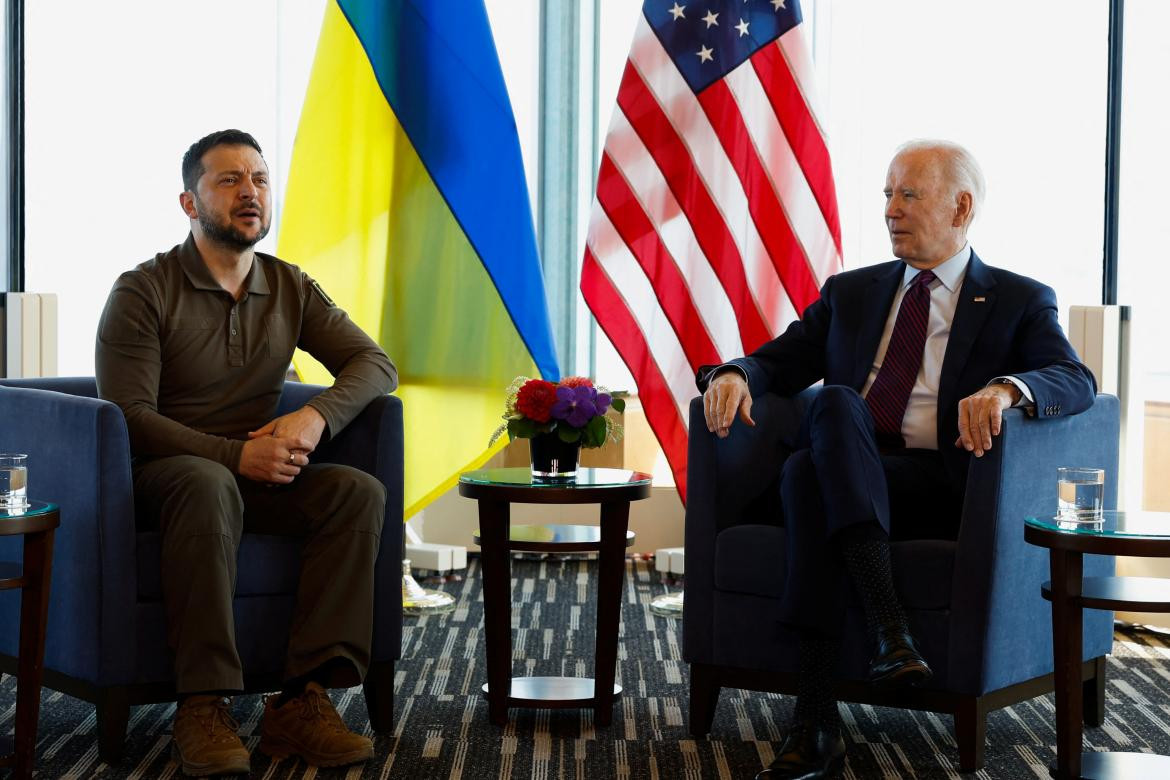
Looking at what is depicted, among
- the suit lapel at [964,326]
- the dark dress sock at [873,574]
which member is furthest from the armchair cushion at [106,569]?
the suit lapel at [964,326]

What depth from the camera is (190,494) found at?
2.51m

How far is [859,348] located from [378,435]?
1129 mm

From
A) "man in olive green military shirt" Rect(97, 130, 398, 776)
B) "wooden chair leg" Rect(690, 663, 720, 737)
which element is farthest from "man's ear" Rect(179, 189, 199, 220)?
"wooden chair leg" Rect(690, 663, 720, 737)

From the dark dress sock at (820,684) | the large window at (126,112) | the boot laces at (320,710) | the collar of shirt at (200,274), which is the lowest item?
the boot laces at (320,710)

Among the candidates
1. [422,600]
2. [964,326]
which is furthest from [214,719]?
[964,326]

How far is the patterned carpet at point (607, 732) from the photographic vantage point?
2.55 m

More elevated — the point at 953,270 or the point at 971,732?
the point at 953,270

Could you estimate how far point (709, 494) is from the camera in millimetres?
2807

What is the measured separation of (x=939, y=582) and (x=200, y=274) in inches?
67.0

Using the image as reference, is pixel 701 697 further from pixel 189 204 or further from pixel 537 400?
pixel 189 204

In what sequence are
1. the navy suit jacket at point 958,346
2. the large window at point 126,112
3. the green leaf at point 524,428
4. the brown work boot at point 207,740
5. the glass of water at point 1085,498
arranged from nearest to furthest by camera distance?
the glass of water at point 1085,498
the brown work boot at point 207,740
the navy suit jacket at point 958,346
the green leaf at point 524,428
the large window at point 126,112

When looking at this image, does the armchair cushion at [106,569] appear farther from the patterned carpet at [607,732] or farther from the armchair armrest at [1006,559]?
the armchair armrest at [1006,559]

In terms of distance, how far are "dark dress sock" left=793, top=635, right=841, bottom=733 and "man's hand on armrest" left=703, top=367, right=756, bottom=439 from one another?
50 cm

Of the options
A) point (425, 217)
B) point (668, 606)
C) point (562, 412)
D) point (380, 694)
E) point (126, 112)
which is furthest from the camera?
point (126, 112)
